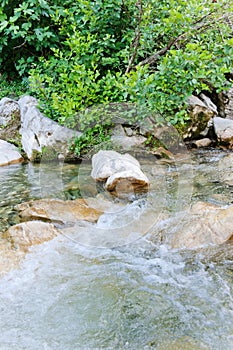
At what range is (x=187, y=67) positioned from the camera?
18.2ft

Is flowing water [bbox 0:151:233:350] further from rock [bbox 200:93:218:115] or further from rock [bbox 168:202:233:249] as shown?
Result: rock [bbox 200:93:218:115]

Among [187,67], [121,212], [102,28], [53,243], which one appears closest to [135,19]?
[102,28]

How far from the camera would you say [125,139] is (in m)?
6.05

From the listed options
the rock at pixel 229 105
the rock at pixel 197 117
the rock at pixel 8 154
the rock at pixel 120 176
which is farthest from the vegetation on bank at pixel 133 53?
the rock at pixel 229 105

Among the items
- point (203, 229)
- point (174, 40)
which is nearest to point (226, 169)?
point (203, 229)

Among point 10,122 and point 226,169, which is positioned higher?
point 10,122

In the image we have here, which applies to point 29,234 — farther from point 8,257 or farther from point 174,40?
point 174,40

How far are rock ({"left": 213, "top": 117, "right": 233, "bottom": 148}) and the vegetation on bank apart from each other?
35.2 inches

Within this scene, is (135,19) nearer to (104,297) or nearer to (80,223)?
(80,223)

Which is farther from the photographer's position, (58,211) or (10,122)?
(10,122)

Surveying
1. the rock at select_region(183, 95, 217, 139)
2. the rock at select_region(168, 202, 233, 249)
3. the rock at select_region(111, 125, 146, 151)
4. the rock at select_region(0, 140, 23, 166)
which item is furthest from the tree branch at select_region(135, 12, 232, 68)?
the rock at select_region(168, 202, 233, 249)

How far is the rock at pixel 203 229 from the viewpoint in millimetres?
2980

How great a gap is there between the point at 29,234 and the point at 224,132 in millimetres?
4891

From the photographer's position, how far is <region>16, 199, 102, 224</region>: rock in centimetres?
360
